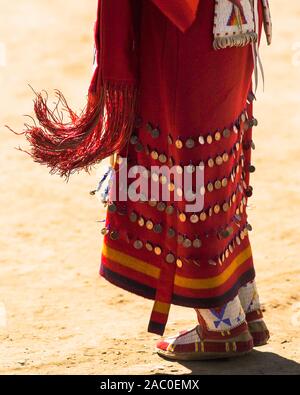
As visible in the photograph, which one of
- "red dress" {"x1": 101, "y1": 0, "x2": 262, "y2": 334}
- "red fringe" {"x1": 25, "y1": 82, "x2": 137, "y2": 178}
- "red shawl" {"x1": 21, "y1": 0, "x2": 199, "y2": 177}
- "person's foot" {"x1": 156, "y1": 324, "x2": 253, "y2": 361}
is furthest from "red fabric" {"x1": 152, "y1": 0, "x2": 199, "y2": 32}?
"person's foot" {"x1": 156, "y1": 324, "x2": 253, "y2": 361}

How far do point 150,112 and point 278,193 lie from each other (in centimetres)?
242

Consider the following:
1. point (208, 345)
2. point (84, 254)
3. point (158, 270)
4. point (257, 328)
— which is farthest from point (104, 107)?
point (84, 254)

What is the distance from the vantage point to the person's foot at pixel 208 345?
4.26m

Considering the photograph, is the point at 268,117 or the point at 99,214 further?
the point at 268,117

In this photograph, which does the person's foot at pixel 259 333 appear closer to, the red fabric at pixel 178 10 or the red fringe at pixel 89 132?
the red fringe at pixel 89 132

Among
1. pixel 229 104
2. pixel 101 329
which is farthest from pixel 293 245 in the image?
pixel 229 104

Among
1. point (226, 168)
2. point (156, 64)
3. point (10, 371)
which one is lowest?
point (10, 371)

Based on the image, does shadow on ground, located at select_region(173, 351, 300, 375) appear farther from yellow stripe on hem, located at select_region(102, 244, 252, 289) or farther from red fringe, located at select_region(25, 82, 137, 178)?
red fringe, located at select_region(25, 82, 137, 178)

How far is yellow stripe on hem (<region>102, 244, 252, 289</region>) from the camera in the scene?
4074 mm

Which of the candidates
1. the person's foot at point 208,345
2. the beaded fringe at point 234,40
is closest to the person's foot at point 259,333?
the person's foot at point 208,345

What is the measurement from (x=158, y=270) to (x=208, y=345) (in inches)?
14.0

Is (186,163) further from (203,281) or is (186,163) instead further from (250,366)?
(250,366)

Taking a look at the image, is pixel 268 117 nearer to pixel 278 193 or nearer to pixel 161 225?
pixel 278 193

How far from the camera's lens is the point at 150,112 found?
398cm
